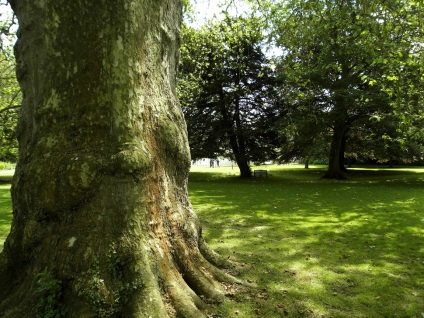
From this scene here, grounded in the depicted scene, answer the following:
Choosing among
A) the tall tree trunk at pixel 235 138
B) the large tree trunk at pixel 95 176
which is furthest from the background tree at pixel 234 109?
the large tree trunk at pixel 95 176

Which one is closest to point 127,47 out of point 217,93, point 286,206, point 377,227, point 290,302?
point 290,302

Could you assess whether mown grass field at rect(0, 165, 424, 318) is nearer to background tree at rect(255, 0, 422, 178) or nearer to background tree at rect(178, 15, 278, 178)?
background tree at rect(255, 0, 422, 178)

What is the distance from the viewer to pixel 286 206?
12.4 m

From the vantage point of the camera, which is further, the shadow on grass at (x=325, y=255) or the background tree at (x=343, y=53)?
the background tree at (x=343, y=53)

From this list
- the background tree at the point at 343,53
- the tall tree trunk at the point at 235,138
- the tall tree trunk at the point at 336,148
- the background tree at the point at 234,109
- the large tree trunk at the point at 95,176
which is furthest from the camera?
the tall tree trunk at the point at 235,138

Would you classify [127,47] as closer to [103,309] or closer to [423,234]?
[103,309]

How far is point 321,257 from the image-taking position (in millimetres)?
6199

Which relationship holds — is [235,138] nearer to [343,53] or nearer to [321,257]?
[343,53]

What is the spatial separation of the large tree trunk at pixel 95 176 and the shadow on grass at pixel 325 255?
120 cm

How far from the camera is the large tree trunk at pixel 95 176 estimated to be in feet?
11.0

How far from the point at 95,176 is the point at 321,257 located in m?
4.59

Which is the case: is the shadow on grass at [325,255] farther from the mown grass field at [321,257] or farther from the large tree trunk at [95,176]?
the large tree trunk at [95,176]

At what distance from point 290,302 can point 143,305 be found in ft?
6.78

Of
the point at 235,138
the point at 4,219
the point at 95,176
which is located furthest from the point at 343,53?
the point at 95,176
